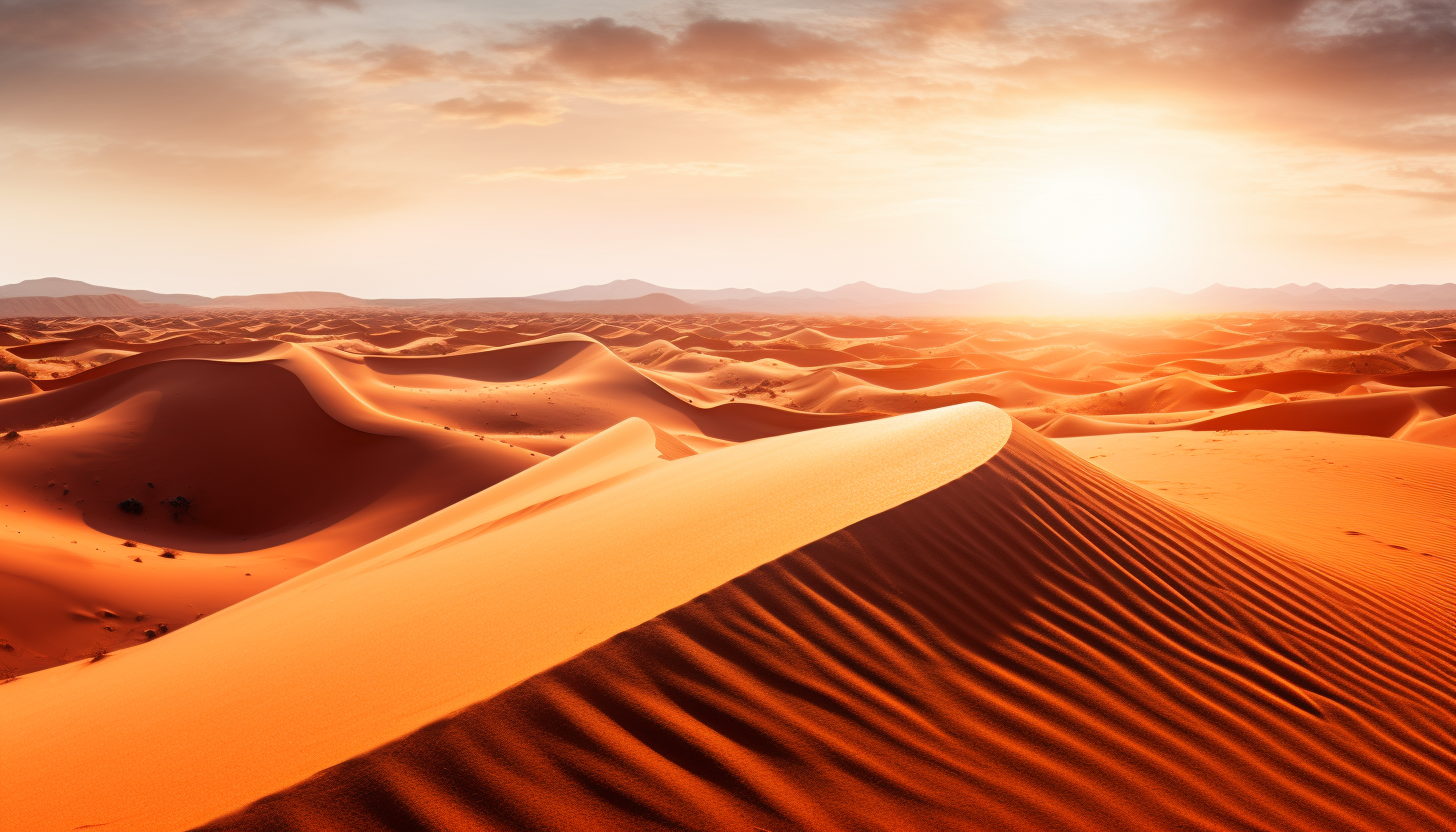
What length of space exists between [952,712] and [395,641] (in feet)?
7.68

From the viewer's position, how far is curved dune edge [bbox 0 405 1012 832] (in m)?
2.48

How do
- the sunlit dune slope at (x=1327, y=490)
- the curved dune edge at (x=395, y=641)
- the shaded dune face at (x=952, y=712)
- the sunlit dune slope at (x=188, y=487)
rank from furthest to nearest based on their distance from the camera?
the sunlit dune slope at (x=188, y=487) < the sunlit dune slope at (x=1327, y=490) < the curved dune edge at (x=395, y=641) < the shaded dune face at (x=952, y=712)

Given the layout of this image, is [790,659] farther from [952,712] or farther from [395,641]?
[395,641]

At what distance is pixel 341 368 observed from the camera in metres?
21.8

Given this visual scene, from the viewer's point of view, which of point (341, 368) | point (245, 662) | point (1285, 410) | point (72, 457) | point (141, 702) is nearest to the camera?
point (141, 702)

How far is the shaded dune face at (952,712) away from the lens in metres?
2.28

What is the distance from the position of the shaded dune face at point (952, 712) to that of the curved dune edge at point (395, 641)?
0.20m

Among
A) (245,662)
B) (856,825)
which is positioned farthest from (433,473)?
(856,825)

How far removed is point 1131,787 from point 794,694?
119 centimetres

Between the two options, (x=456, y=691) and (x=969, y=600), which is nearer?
(x=456, y=691)

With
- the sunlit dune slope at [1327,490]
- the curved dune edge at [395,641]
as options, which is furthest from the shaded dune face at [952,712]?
the sunlit dune slope at [1327,490]

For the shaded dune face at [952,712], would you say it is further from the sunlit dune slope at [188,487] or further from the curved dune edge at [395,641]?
the sunlit dune slope at [188,487]

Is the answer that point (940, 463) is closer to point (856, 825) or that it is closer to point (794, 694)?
point (794, 694)

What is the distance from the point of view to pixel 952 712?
2914 mm
